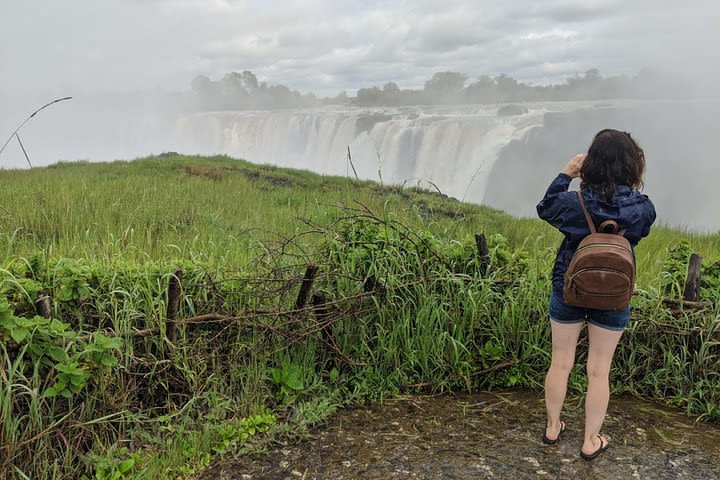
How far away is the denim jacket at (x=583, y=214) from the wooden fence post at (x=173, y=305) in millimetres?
2058

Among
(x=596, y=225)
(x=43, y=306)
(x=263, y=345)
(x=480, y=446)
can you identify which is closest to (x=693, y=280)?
(x=596, y=225)

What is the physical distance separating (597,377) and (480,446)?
73 cm

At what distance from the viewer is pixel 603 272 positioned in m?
2.51

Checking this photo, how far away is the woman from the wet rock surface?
0.56 feet

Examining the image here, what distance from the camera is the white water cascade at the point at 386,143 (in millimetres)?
30047

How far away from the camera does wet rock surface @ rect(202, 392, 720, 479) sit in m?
2.73

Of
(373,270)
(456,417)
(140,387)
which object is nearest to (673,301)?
(456,417)

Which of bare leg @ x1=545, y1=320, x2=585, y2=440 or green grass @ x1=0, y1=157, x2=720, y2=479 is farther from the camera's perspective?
bare leg @ x1=545, y1=320, x2=585, y2=440

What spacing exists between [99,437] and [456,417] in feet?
6.65

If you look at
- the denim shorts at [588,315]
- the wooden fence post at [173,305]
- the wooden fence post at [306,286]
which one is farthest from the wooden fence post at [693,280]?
the wooden fence post at [173,305]

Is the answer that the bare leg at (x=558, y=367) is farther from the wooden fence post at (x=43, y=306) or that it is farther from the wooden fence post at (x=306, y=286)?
the wooden fence post at (x=43, y=306)

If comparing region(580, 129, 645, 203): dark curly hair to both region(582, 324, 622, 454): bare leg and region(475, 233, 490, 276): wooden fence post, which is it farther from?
region(475, 233, 490, 276): wooden fence post

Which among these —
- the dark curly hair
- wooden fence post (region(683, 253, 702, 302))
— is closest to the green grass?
wooden fence post (region(683, 253, 702, 302))

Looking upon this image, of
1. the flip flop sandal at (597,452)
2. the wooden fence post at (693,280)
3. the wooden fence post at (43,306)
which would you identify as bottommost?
the flip flop sandal at (597,452)
